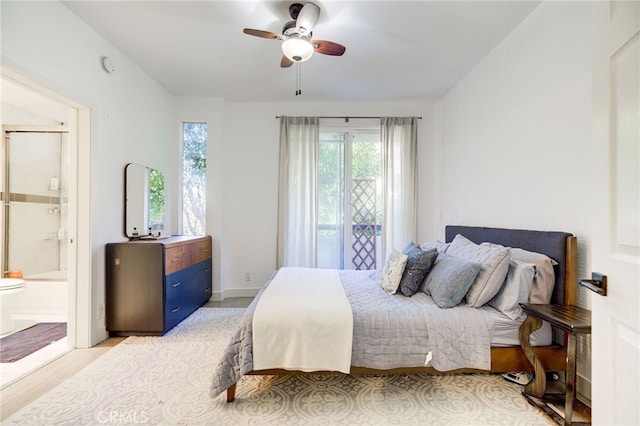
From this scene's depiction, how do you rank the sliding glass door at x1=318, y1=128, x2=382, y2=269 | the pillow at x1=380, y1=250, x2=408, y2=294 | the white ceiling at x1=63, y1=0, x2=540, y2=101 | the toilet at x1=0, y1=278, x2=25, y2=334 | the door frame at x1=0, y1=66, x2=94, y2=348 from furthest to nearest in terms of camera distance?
the sliding glass door at x1=318, y1=128, x2=382, y2=269 → the toilet at x1=0, y1=278, x2=25, y2=334 → the door frame at x1=0, y1=66, x2=94, y2=348 → the pillow at x1=380, y1=250, x2=408, y2=294 → the white ceiling at x1=63, y1=0, x2=540, y2=101

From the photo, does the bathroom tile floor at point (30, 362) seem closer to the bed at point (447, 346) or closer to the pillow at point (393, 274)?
the bed at point (447, 346)

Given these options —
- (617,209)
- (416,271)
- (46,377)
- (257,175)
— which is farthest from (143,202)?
(617,209)

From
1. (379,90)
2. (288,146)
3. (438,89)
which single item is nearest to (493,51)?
(438,89)

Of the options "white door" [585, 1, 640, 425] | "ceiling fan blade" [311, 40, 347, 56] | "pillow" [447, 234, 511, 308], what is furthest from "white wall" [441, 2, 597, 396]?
"ceiling fan blade" [311, 40, 347, 56]

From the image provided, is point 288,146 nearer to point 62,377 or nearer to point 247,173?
point 247,173

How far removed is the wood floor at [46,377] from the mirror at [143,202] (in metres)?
1.07

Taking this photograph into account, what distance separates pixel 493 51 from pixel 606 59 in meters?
2.13

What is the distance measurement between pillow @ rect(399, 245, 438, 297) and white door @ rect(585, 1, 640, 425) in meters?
1.23

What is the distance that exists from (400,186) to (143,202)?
10.5 ft

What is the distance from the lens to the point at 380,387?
187cm

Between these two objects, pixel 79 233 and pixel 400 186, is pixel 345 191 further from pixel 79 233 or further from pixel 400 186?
pixel 79 233

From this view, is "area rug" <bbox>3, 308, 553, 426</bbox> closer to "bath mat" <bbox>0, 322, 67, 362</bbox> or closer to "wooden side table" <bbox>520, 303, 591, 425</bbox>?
"wooden side table" <bbox>520, 303, 591, 425</bbox>

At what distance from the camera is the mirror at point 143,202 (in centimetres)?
291

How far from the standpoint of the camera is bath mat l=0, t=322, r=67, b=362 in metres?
2.29
